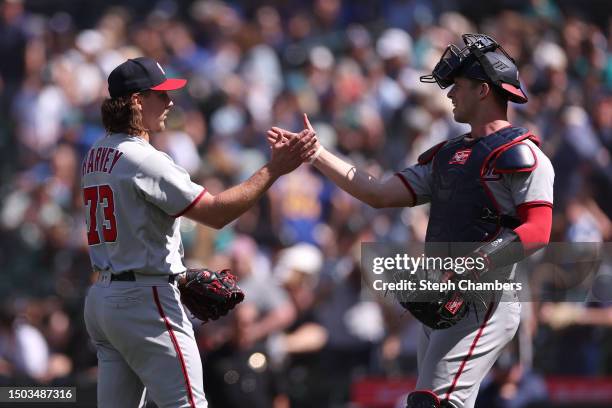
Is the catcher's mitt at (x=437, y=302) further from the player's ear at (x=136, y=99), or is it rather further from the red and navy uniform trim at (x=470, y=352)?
the player's ear at (x=136, y=99)

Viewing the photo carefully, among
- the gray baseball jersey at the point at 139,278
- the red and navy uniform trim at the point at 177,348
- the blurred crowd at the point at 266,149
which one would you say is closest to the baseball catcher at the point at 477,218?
the gray baseball jersey at the point at 139,278

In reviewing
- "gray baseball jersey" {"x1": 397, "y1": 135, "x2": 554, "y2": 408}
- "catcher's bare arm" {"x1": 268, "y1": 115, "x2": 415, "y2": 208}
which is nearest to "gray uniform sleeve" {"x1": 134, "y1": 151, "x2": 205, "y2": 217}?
"catcher's bare arm" {"x1": 268, "y1": 115, "x2": 415, "y2": 208}

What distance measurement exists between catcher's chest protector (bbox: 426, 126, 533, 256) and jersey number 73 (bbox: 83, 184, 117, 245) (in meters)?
1.52

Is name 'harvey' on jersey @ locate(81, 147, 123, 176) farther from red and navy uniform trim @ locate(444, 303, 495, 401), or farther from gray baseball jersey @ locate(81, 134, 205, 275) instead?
red and navy uniform trim @ locate(444, 303, 495, 401)

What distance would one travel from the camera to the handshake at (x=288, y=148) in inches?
211

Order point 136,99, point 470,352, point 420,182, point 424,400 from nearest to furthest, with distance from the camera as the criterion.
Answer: point 424,400
point 470,352
point 136,99
point 420,182

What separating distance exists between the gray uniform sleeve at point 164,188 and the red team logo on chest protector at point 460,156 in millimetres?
1258

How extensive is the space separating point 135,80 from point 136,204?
1.98 ft

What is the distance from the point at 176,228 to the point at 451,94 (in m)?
1.51

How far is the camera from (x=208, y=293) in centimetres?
536

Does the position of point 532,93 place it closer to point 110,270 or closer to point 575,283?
point 575,283

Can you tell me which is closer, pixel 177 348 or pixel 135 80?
pixel 177 348

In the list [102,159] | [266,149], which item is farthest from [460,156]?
[266,149]

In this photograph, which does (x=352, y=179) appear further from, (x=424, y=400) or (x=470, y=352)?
(x=424, y=400)
